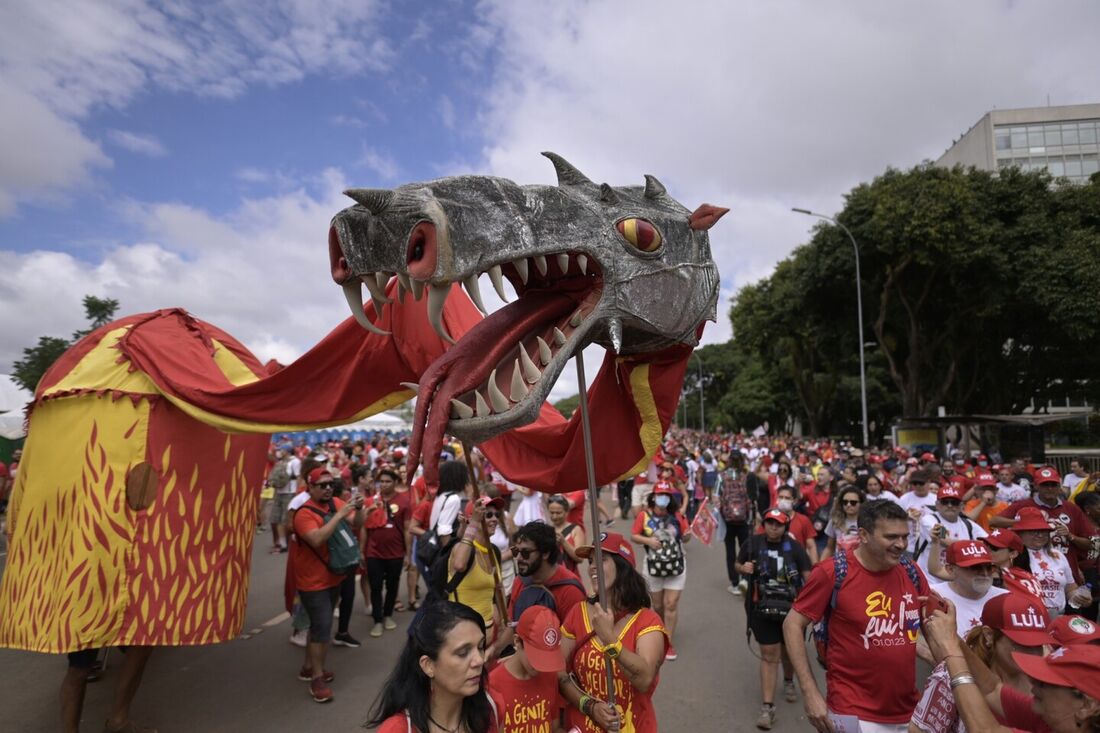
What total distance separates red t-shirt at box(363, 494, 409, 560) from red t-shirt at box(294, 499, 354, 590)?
4.72ft

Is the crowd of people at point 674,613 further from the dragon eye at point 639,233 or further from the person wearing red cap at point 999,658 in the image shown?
the dragon eye at point 639,233

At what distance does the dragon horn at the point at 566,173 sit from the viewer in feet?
8.33

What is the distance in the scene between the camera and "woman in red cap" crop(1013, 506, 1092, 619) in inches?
189

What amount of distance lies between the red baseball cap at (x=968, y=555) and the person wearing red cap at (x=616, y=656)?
1724 mm

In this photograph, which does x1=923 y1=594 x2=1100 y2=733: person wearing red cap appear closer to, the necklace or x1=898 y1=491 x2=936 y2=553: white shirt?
the necklace

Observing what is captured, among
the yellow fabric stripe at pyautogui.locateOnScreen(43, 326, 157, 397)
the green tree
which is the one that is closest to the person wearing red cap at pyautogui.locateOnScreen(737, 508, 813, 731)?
the yellow fabric stripe at pyautogui.locateOnScreen(43, 326, 157, 397)

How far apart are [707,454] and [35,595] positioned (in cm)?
1307

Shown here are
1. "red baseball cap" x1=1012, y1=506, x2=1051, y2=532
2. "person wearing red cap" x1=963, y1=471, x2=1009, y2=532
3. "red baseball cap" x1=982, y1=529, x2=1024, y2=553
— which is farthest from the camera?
"person wearing red cap" x1=963, y1=471, x2=1009, y2=532

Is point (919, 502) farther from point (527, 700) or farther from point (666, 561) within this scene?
point (527, 700)

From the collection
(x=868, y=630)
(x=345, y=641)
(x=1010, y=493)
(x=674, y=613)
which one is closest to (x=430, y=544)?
(x=345, y=641)

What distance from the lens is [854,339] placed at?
24.6 metres

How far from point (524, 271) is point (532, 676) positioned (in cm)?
165

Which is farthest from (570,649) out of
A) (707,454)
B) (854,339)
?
(854,339)

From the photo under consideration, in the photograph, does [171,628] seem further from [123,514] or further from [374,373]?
[374,373]
